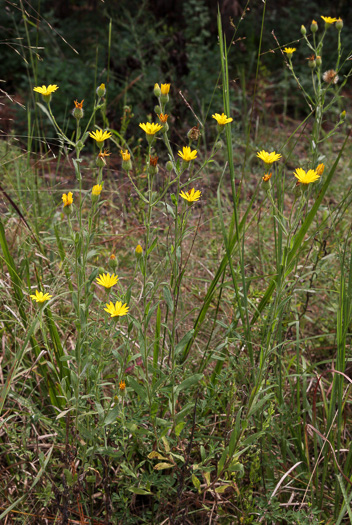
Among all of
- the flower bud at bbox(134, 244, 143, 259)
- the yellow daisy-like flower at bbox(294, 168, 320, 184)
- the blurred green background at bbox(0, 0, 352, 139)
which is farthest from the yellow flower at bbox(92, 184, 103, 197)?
the blurred green background at bbox(0, 0, 352, 139)

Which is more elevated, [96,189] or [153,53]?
[96,189]

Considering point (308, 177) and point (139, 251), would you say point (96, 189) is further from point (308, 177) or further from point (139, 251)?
point (308, 177)

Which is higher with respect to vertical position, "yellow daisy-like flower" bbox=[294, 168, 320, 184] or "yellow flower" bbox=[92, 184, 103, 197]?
"yellow daisy-like flower" bbox=[294, 168, 320, 184]

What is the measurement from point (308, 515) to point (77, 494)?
55cm

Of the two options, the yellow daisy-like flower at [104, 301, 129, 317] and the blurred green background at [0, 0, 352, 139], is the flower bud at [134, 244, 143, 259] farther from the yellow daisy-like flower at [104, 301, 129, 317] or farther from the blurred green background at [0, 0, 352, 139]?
the blurred green background at [0, 0, 352, 139]

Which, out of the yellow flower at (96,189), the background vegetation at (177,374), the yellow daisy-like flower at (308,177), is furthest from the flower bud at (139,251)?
the yellow daisy-like flower at (308,177)

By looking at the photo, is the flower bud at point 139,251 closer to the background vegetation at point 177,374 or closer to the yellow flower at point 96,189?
the background vegetation at point 177,374

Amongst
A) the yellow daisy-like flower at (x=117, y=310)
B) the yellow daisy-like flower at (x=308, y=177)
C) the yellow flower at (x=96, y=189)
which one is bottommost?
the yellow daisy-like flower at (x=117, y=310)

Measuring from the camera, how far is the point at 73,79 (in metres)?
4.29

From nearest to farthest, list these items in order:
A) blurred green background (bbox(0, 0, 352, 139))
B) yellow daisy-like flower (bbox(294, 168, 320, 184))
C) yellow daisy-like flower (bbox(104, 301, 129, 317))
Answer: yellow daisy-like flower (bbox(104, 301, 129, 317)) → yellow daisy-like flower (bbox(294, 168, 320, 184)) → blurred green background (bbox(0, 0, 352, 139))

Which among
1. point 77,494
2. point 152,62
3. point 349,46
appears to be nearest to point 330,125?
point 349,46

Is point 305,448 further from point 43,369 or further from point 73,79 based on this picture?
point 73,79

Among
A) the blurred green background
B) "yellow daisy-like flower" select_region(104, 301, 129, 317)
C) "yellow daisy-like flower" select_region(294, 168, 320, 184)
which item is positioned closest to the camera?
"yellow daisy-like flower" select_region(104, 301, 129, 317)

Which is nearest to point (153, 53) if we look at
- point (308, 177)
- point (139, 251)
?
point (308, 177)
